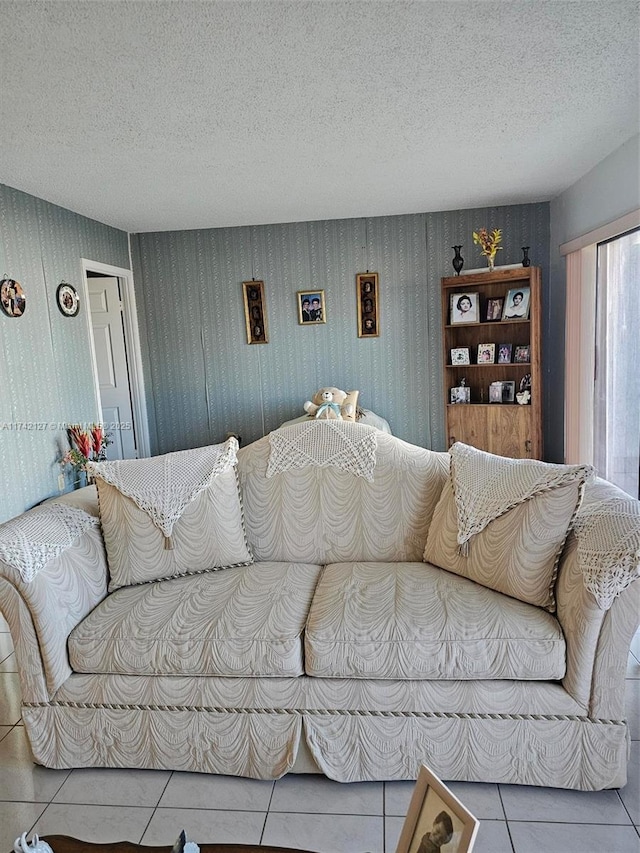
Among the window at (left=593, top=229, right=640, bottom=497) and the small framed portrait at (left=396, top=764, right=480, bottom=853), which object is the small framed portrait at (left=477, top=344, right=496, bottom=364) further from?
the small framed portrait at (left=396, top=764, right=480, bottom=853)

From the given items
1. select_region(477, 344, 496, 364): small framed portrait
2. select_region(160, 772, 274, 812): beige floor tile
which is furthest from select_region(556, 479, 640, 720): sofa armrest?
select_region(477, 344, 496, 364): small framed portrait

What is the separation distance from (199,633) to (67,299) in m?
3.33

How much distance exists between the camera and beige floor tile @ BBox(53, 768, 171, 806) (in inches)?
73.6

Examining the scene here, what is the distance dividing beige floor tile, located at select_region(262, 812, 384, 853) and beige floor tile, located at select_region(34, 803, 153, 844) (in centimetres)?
39

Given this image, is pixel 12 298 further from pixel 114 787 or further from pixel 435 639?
pixel 435 639

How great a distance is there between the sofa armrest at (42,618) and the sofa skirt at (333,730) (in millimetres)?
68

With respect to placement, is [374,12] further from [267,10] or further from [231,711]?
[231,711]

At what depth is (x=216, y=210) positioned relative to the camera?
469cm

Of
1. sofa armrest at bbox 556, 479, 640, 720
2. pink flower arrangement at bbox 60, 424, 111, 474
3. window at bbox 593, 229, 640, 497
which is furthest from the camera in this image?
pink flower arrangement at bbox 60, 424, 111, 474

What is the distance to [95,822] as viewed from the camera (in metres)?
1.78

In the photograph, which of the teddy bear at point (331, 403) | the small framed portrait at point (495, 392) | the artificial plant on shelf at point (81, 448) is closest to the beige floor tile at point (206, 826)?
the artificial plant on shelf at point (81, 448)

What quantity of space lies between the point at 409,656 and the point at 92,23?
7.29 feet

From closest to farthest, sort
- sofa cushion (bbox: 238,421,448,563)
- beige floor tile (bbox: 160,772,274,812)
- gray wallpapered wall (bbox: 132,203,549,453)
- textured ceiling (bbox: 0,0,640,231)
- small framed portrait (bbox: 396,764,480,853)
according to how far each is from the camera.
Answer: small framed portrait (bbox: 396,764,480,853) → beige floor tile (bbox: 160,772,274,812) → textured ceiling (bbox: 0,0,640,231) → sofa cushion (bbox: 238,421,448,563) → gray wallpapered wall (bbox: 132,203,549,453)

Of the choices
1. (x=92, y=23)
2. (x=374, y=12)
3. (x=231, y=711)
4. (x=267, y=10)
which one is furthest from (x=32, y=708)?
(x=374, y=12)
